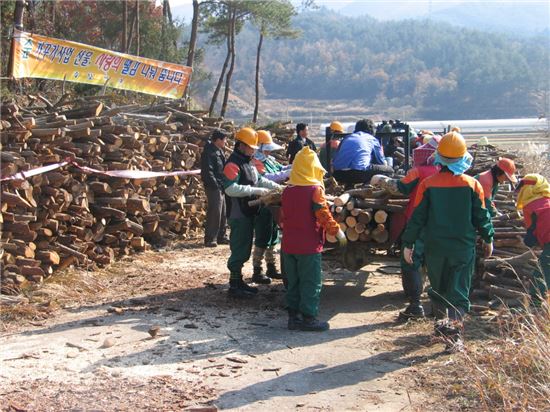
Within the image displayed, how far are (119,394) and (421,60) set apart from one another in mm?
117235

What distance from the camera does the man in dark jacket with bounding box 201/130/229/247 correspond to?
1118 cm

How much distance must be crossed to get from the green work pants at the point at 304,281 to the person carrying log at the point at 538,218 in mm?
2188

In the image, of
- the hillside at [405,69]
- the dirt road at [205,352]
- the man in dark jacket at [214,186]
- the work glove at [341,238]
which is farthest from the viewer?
the hillside at [405,69]

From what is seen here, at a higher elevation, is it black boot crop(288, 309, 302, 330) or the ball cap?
the ball cap

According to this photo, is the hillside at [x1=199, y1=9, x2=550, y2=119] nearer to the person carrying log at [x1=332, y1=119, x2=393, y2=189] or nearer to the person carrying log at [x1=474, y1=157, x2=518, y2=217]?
the person carrying log at [x1=332, y1=119, x2=393, y2=189]

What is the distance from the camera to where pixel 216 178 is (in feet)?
37.4

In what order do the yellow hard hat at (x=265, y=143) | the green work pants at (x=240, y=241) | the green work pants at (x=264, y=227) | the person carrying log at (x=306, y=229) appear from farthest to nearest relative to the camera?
1. the yellow hard hat at (x=265, y=143)
2. the green work pants at (x=264, y=227)
3. the green work pants at (x=240, y=241)
4. the person carrying log at (x=306, y=229)

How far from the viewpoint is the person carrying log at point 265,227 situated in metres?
8.51

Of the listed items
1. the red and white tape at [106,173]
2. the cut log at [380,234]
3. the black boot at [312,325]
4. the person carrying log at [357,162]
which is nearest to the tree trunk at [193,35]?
the red and white tape at [106,173]

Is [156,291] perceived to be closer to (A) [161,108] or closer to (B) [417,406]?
(B) [417,406]

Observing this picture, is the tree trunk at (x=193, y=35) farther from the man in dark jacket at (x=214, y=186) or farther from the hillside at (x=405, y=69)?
the hillside at (x=405, y=69)

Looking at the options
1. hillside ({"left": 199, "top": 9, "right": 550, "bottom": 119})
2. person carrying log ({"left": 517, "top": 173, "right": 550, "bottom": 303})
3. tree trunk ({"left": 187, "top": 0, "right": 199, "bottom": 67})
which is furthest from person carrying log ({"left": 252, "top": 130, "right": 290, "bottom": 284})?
hillside ({"left": 199, "top": 9, "right": 550, "bottom": 119})

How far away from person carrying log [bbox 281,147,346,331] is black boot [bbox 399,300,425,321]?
0.86m

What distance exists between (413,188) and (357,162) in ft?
5.08
